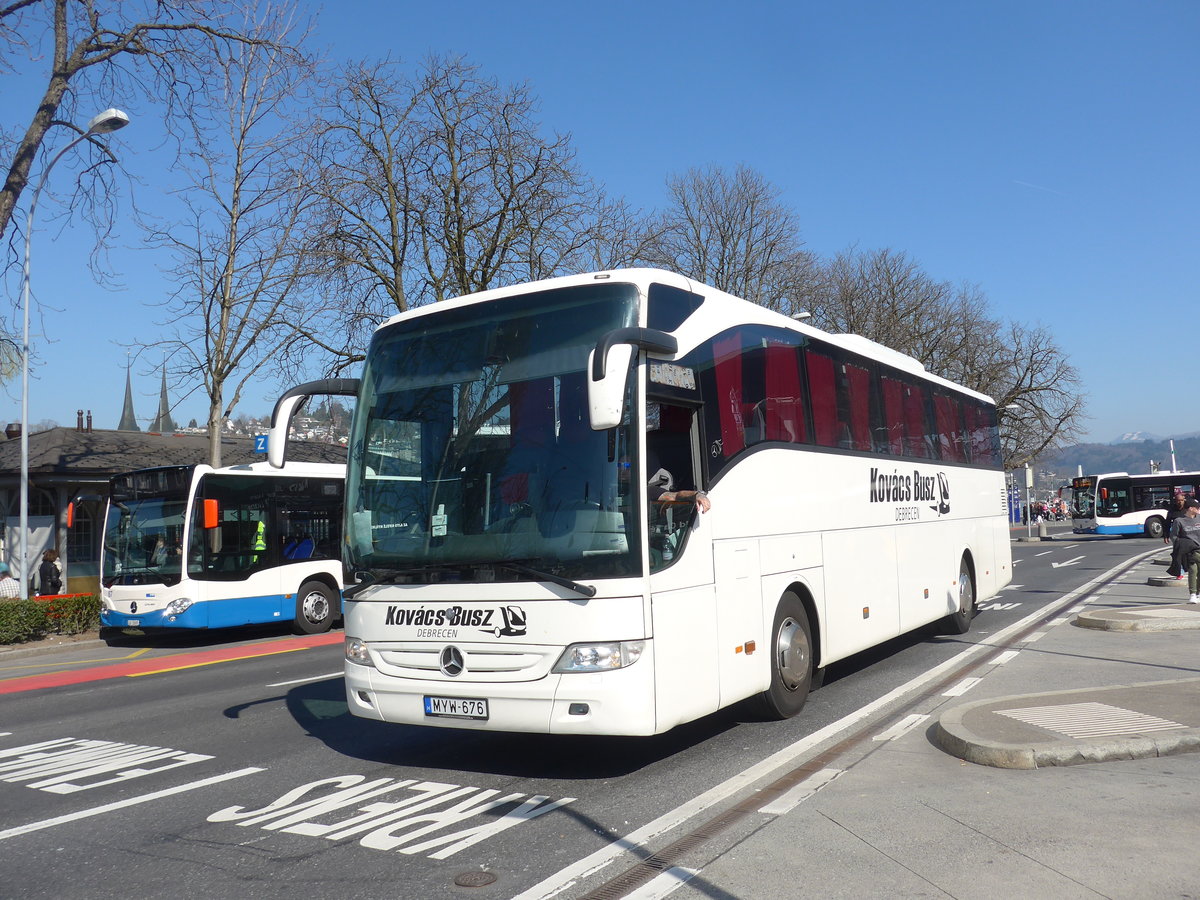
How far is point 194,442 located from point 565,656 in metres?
34.0

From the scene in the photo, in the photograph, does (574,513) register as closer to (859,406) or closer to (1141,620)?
(859,406)

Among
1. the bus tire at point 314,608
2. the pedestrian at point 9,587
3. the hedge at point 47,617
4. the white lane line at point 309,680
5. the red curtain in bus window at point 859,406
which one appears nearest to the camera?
the red curtain in bus window at point 859,406

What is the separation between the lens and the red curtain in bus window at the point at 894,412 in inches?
473

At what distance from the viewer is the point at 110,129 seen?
18656 millimetres

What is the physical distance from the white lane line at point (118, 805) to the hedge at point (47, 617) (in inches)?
550

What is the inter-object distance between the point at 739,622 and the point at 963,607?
7.76 metres

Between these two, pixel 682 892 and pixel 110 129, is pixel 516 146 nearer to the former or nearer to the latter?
pixel 110 129

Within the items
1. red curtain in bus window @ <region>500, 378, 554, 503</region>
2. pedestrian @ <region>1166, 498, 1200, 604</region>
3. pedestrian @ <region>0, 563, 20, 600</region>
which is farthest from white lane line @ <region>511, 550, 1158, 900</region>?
pedestrian @ <region>0, 563, 20, 600</region>

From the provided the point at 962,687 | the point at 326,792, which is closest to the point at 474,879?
the point at 326,792

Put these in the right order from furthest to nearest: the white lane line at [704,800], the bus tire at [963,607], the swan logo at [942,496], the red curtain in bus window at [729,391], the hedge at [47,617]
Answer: the hedge at [47,617]
the bus tire at [963,607]
the swan logo at [942,496]
the red curtain in bus window at [729,391]
the white lane line at [704,800]

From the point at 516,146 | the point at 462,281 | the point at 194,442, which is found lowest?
the point at 194,442

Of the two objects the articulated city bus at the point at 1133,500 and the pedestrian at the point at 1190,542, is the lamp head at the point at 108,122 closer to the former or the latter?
the pedestrian at the point at 1190,542

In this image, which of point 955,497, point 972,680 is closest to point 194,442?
point 955,497

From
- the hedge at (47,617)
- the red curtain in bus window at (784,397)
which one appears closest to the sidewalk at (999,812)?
the red curtain in bus window at (784,397)
